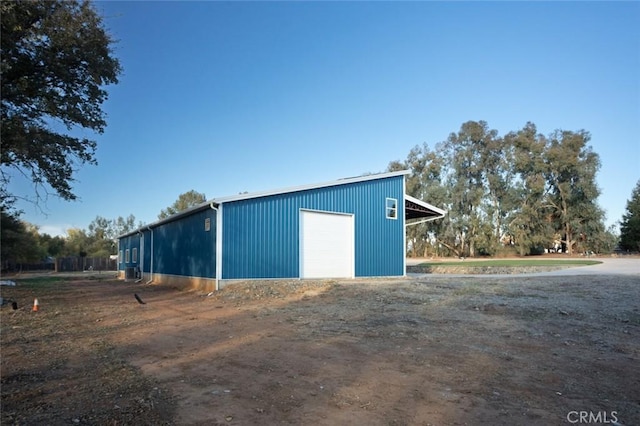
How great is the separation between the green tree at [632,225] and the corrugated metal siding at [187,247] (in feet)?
156

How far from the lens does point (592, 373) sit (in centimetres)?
527

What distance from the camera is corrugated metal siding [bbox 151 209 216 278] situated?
15953 millimetres

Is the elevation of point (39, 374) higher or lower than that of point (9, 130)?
lower

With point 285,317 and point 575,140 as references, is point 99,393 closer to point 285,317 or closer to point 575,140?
point 285,317

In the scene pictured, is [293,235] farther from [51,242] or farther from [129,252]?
[51,242]

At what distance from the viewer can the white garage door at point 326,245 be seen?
17.2 metres

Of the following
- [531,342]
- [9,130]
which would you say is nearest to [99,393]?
[531,342]

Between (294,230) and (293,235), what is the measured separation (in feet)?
0.65

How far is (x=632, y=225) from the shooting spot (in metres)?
46.9

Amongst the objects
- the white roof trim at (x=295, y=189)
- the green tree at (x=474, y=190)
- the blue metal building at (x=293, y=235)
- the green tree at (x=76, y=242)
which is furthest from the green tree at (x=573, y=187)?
the green tree at (x=76, y=242)

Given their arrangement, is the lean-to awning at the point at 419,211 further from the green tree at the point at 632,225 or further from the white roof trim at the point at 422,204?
the green tree at the point at 632,225

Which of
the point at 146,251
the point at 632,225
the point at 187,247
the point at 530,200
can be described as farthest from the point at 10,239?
the point at 632,225

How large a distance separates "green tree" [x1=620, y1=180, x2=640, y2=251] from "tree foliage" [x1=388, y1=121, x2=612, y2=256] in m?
2.50

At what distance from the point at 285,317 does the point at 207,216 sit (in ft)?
26.3
